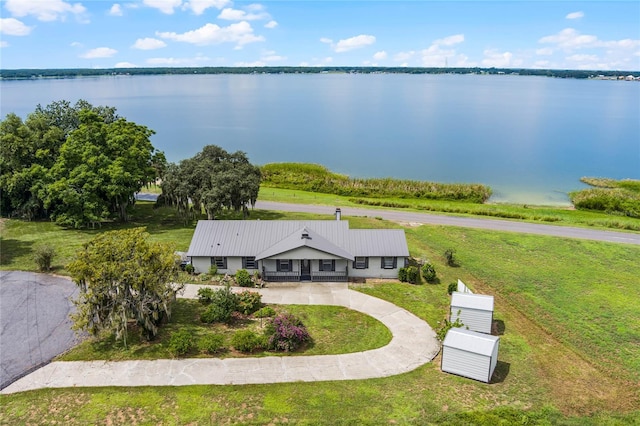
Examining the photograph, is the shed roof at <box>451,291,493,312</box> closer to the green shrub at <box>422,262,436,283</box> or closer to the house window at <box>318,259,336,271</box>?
the green shrub at <box>422,262,436,283</box>

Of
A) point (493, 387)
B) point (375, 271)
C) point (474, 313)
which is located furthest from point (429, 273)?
point (493, 387)

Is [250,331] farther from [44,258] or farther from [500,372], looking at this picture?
[44,258]

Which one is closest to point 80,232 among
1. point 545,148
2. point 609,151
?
point 545,148

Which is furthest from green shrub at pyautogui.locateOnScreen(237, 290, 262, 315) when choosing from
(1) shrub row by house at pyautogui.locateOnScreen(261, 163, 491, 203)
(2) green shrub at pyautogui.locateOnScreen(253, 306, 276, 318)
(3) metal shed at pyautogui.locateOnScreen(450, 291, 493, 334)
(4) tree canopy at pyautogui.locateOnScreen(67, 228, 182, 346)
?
(1) shrub row by house at pyautogui.locateOnScreen(261, 163, 491, 203)

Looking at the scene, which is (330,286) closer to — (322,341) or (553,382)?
(322,341)

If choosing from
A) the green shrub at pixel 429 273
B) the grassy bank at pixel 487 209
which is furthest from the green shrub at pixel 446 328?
the grassy bank at pixel 487 209

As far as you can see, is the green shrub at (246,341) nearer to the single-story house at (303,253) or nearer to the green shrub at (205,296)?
the green shrub at (205,296)
